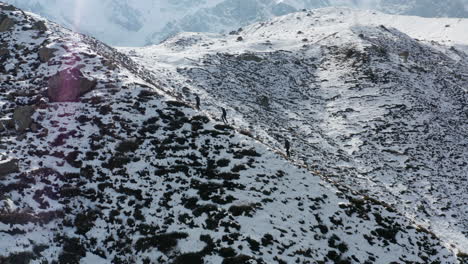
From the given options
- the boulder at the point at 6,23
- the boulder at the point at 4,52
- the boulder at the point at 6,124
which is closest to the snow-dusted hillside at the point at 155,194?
the boulder at the point at 6,124

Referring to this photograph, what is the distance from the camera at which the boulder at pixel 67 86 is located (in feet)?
86.0

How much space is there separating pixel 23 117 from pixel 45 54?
10.2 m

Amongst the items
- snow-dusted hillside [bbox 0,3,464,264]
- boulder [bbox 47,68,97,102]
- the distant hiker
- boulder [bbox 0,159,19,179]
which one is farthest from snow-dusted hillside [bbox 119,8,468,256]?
boulder [bbox 0,159,19,179]

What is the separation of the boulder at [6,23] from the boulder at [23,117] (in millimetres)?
17114

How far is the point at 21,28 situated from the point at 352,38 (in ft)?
199

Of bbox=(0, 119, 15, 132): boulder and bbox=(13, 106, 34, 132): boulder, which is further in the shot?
bbox=(13, 106, 34, 132): boulder

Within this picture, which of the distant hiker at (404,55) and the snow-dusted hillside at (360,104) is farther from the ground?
the distant hiker at (404,55)

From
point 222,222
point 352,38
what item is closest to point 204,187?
point 222,222

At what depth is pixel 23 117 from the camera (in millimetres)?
23156

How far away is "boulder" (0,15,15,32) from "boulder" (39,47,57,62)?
7.67 metres

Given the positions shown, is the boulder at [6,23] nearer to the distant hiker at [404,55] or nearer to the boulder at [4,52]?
the boulder at [4,52]

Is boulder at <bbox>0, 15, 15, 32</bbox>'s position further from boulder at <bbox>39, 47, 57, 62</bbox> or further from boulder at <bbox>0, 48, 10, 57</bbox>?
boulder at <bbox>39, 47, 57, 62</bbox>

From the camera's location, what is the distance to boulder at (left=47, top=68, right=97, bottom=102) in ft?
86.0

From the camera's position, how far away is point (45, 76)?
94.1 feet
